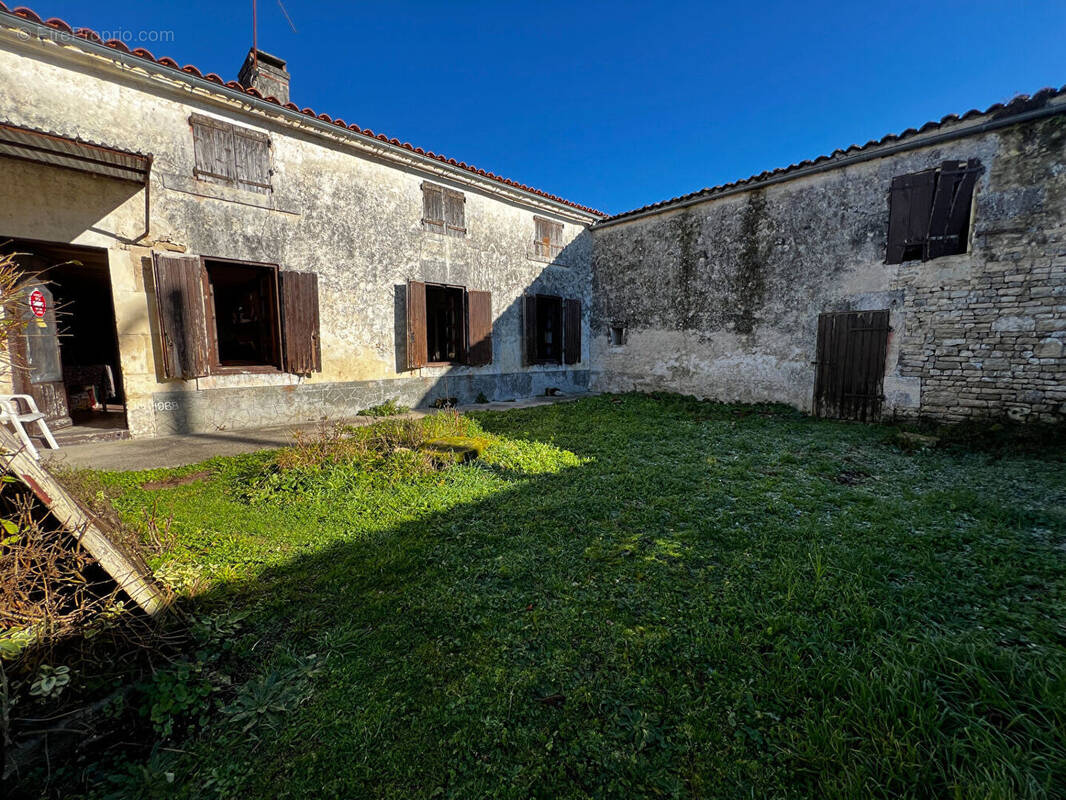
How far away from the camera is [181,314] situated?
5.96m

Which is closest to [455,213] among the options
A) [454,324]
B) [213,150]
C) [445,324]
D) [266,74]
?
[454,324]

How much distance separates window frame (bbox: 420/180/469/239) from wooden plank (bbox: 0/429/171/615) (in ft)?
24.8

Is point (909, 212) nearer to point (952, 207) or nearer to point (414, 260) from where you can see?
point (952, 207)

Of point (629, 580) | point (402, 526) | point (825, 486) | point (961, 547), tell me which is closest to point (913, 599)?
point (961, 547)

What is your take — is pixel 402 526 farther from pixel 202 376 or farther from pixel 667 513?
pixel 202 376

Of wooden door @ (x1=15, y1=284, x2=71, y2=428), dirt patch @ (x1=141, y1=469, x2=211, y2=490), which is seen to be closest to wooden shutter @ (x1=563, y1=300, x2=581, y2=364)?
dirt patch @ (x1=141, y1=469, x2=211, y2=490)

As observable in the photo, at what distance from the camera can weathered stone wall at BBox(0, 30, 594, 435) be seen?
5121mm

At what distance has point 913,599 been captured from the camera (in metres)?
2.23

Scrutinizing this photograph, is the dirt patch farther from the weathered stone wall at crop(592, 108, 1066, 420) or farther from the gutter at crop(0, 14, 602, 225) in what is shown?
the weathered stone wall at crop(592, 108, 1066, 420)

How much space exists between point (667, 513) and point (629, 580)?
109 centimetres

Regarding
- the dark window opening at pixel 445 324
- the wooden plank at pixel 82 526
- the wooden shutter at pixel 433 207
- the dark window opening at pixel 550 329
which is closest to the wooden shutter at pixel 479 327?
the dark window opening at pixel 445 324

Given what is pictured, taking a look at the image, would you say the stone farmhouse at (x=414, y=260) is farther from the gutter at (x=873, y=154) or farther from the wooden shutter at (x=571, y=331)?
the wooden shutter at (x=571, y=331)

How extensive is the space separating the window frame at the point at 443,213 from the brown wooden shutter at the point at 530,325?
2226mm

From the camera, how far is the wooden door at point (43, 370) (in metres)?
5.48
